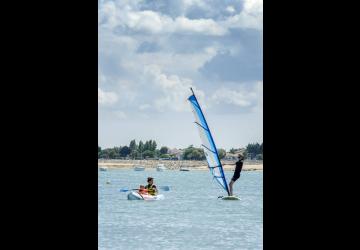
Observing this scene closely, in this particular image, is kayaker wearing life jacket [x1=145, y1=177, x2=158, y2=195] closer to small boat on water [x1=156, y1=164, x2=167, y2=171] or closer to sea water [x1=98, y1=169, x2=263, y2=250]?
sea water [x1=98, y1=169, x2=263, y2=250]

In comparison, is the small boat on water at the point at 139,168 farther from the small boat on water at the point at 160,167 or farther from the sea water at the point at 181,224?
the sea water at the point at 181,224

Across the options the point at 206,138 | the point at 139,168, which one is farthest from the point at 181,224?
the point at 139,168

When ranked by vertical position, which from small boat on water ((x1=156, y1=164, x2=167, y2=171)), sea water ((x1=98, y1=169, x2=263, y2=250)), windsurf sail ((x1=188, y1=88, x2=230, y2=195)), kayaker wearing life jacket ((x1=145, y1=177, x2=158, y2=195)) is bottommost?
sea water ((x1=98, y1=169, x2=263, y2=250))

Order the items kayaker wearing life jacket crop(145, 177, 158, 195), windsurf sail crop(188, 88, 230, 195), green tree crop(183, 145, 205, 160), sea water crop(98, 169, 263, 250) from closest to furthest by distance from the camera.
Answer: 1. sea water crop(98, 169, 263, 250)
2. windsurf sail crop(188, 88, 230, 195)
3. kayaker wearing life jacket crop(145, 177, 158, 195)
4. green tree crop(183, 145, 205, 160)

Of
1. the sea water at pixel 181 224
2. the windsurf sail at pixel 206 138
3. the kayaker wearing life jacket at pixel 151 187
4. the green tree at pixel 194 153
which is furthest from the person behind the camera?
the green tree at pixel 194 153

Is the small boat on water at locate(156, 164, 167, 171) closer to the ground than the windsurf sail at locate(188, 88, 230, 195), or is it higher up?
closer to the ground

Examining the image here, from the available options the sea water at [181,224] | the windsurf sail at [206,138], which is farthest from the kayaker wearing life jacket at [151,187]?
the windsurf sail at [206,138]

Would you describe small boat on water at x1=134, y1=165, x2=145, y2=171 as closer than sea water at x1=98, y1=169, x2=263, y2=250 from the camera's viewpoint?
No

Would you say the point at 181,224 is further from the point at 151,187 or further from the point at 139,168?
the point at 139,168

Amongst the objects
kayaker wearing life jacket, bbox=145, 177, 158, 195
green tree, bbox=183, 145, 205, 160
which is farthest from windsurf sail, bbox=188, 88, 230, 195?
green tree, bbox=183, 145, 205, 160

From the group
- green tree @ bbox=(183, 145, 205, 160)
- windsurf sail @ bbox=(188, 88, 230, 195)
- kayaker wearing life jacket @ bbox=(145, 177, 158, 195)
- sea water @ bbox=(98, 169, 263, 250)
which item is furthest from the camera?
green tree @ bbox=(183, 145, 205, 160)
